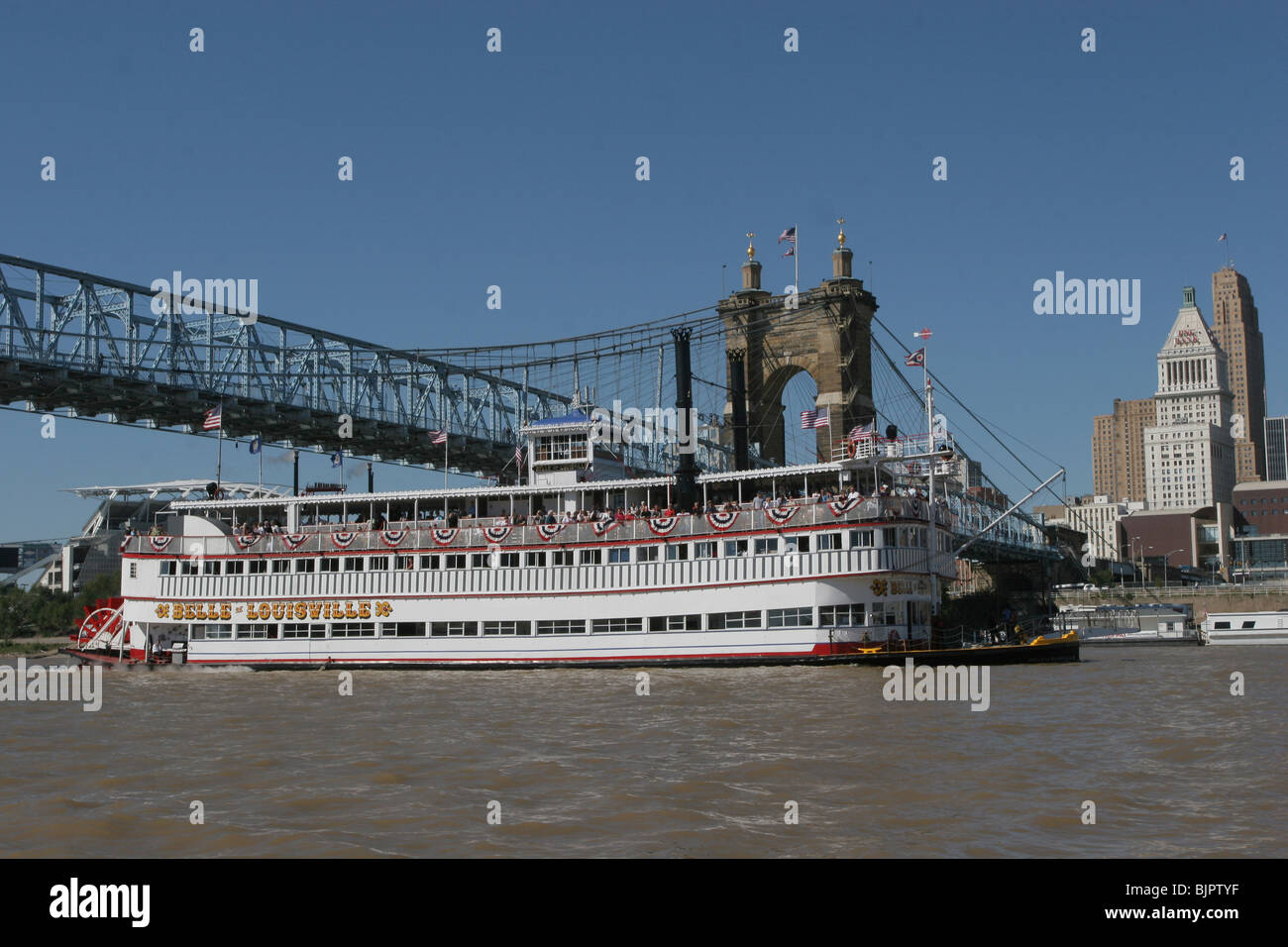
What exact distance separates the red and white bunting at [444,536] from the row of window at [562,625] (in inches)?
120

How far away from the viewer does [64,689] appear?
38.9 meters

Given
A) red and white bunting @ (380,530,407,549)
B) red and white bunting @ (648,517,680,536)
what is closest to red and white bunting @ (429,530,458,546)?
red and white bunting @ (380,530,407,549)

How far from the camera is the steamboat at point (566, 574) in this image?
39.8 meters

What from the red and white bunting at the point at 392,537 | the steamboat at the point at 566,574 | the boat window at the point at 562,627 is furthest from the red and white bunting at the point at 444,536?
the boat window at the point at 562,627

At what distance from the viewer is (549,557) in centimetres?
4491

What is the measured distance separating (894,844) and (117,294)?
3009 inches

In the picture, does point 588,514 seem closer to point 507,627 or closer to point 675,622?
point 507,627

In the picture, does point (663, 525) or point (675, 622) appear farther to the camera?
point (663, 525)

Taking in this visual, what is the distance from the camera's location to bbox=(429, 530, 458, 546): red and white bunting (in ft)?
152

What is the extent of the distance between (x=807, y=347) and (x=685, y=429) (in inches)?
1766

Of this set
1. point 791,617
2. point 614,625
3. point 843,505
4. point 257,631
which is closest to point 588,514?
point 614,625

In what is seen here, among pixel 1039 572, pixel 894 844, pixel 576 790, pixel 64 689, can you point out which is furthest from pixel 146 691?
pixel 1039 572

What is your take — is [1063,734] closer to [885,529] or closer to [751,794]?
[751,794]
